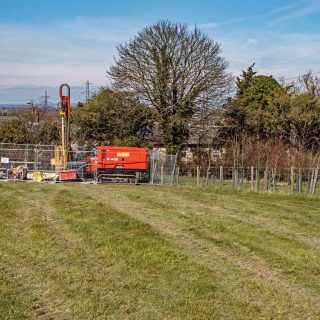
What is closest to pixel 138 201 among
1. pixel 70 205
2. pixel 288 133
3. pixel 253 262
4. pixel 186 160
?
pixel 70 205

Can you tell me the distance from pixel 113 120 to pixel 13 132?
8.80 m

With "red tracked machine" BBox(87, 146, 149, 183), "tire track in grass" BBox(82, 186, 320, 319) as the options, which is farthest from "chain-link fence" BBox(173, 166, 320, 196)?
"tire track in grass" BBox(82, 186, 320, 319)

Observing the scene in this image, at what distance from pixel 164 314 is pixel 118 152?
21.9 m

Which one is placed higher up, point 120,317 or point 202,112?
point 202,112

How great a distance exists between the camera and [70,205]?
45.8ft

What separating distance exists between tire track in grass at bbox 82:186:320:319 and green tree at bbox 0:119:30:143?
34284 millimetres

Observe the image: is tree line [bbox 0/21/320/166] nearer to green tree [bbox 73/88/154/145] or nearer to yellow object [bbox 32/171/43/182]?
green tree [bbox 73/88/154/145]

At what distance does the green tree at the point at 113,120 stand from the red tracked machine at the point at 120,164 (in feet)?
46.5

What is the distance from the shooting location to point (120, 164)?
2727 cm

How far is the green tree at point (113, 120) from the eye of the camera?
4259 centimetres

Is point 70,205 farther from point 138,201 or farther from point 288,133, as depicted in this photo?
point 288,133

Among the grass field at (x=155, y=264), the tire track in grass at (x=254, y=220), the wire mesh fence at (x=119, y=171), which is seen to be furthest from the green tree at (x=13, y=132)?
the grass field at (x=155, y=264)

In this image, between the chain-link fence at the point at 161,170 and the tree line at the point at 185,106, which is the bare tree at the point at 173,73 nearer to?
the tree line at the point at 185,106

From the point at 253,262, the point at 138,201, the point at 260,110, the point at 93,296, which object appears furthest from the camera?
the point at 260,110
